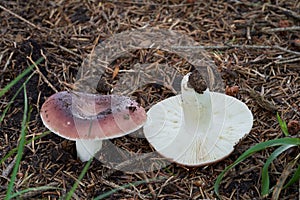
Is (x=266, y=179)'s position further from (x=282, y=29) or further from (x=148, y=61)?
(x=282, y=29)

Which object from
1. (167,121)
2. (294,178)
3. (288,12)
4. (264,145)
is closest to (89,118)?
(167,121)

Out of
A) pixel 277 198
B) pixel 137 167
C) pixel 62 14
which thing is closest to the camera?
pixel 277 198

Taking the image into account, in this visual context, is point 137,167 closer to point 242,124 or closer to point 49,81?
point 242,124

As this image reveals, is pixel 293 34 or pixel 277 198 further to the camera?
pixel 293 34

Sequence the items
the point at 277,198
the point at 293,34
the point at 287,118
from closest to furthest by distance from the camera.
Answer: the point at 277,198, the point at 287,118, the point at 293,34

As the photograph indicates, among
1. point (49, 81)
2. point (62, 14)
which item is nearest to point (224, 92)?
point (49, 81)

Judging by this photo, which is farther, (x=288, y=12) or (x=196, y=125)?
(x=288, y=12)

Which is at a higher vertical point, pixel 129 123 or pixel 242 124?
pixel 129 123
